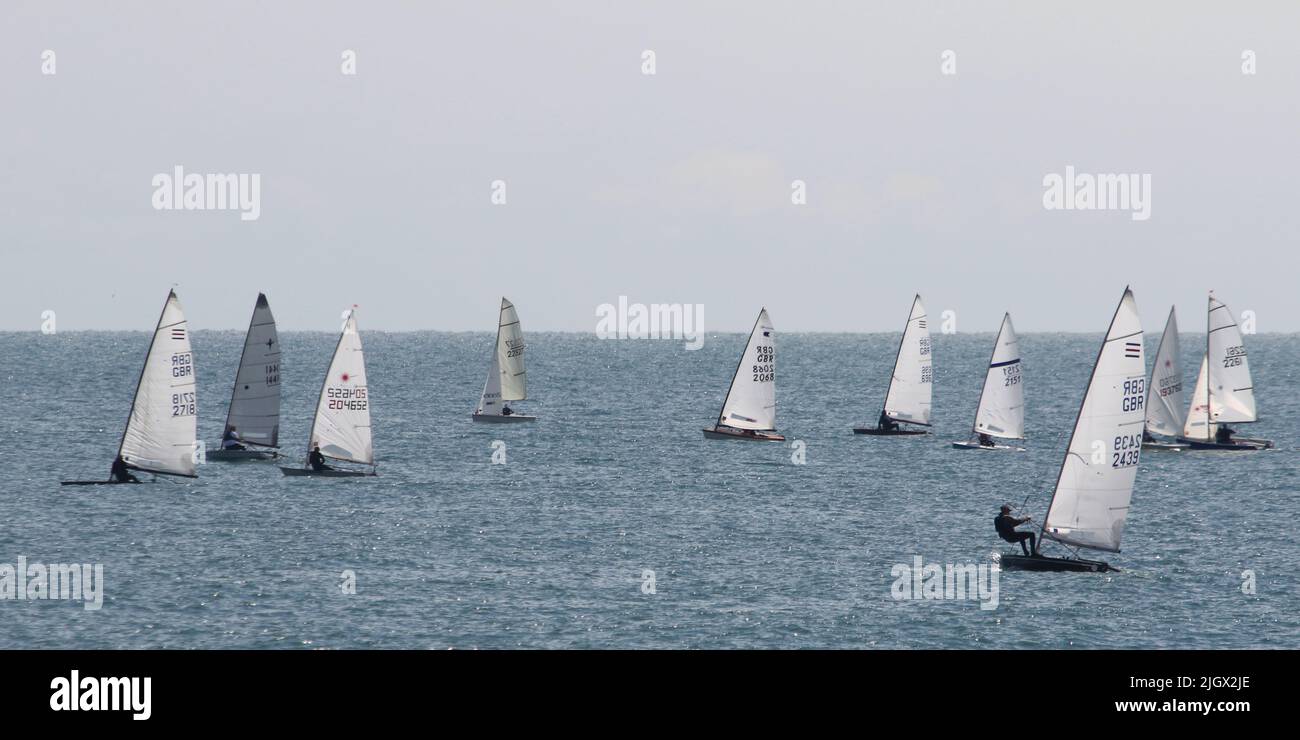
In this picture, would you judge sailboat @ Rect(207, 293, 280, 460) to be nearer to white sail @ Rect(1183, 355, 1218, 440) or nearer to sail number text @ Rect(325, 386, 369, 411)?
sail number text @ Rect(325, 386, 369, 411)

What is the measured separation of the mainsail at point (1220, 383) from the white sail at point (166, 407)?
55437 mm

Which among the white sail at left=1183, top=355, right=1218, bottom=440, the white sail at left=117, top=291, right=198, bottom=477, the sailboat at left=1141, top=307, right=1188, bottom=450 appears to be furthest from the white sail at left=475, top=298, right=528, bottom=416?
the white sail at left=1183, top=355, right=1218, bottom=440

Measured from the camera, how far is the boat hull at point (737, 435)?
3388 inches

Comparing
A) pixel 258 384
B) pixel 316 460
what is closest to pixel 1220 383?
pixel 316 460

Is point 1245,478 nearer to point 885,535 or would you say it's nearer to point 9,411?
point 885,535

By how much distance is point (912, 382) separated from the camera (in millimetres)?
90000

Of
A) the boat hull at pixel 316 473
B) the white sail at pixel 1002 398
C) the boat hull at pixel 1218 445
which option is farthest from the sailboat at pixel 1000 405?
the boat hull at pixel 316 473

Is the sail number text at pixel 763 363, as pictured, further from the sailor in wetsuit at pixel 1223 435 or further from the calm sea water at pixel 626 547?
the sailor in wetsuit at pixel 1223 435

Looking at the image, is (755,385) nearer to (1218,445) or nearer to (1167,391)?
(1167,391)

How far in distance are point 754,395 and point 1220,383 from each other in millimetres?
26914

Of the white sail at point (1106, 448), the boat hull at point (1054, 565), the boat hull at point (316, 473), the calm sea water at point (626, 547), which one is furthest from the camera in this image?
the boat hull at point (316, 473)

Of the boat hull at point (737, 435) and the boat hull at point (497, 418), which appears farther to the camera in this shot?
the boat hull at point (497, 418)

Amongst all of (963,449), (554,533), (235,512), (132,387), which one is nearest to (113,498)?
(235,512)

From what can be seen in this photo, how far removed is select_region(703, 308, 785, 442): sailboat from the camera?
272ft
